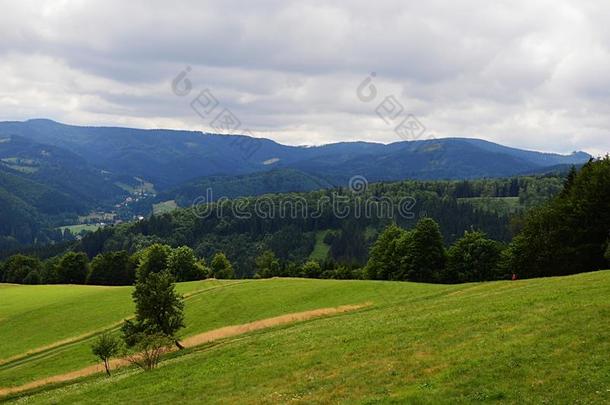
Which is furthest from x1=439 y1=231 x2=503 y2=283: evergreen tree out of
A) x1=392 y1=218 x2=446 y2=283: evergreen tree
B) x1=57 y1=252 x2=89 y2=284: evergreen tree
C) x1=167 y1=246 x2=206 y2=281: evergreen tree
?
x1=57 y1=252 x2=89 y2=284: evergreen tree

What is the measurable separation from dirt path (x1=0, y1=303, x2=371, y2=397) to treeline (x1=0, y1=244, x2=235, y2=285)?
7132cm

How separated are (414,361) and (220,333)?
2949 cm

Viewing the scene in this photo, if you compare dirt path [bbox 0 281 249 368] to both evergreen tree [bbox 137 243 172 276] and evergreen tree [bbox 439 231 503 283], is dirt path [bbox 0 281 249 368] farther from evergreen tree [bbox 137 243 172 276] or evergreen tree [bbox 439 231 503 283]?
evergreen tree [bbox 137 243 172 276]

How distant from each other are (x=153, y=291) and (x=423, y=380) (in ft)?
102

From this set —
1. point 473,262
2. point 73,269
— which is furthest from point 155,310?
point 73,269

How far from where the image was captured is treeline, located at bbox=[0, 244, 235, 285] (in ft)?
408

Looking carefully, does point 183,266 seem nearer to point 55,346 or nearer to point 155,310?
point 55,346

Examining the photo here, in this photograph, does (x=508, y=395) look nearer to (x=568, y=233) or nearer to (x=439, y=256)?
(x=568, y=233)

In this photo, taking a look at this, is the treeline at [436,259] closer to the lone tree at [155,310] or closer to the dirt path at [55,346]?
the dirt path at [55,346]

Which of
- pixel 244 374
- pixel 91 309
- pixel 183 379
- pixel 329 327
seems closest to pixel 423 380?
pixel 244 374

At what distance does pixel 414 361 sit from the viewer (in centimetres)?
2714

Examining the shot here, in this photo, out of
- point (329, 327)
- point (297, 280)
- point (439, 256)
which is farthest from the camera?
Result: point (439, 256)

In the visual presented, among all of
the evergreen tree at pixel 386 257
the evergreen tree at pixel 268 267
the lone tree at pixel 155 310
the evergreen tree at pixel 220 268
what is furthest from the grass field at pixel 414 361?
the evergreen tree at pixel 268 267

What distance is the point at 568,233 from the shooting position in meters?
66.4
